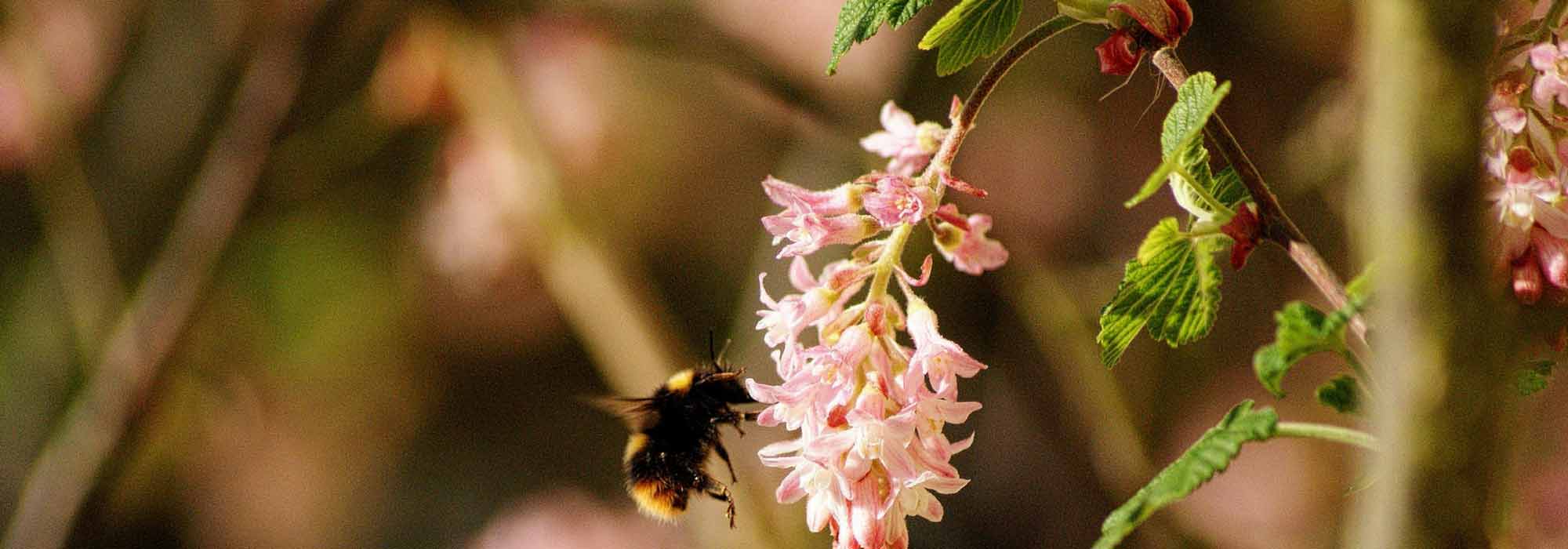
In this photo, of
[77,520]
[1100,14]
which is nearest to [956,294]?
[77,520]

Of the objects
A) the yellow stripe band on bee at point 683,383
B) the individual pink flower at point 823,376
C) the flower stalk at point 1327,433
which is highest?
the flower stalk at point 1327,433

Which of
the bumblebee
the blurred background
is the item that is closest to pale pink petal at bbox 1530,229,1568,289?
the bumblebee

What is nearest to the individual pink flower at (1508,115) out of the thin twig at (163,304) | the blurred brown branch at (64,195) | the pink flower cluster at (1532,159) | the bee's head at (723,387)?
the pink flower cluster at (1532,159)

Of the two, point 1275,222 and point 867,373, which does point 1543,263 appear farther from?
point 867,373

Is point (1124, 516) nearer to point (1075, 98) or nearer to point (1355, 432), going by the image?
point (1355, 432)

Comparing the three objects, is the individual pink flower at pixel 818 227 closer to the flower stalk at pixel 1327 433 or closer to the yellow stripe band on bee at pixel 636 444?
the flower stalk at pixel 1327 433

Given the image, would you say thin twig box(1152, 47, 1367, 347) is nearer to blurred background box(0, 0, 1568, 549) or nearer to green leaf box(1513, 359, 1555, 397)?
green leaf box(1513, 359, 1555, 397)
